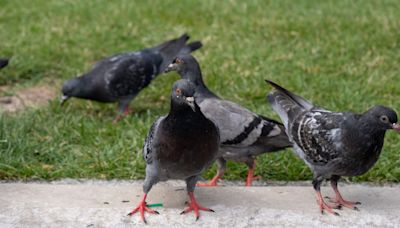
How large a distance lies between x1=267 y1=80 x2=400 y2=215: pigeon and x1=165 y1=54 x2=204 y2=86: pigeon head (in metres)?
1.22

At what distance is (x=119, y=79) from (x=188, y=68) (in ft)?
4.38

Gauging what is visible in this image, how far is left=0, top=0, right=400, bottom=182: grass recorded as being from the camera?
18.4ft

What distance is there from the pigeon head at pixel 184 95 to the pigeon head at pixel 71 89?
294cm

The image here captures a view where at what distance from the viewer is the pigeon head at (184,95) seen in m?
4.12

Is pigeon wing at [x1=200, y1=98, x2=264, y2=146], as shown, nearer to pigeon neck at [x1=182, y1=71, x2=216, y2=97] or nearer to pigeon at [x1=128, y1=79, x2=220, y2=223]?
pigeon neck at [x1=182, y1=71, x2=216, y2=97]

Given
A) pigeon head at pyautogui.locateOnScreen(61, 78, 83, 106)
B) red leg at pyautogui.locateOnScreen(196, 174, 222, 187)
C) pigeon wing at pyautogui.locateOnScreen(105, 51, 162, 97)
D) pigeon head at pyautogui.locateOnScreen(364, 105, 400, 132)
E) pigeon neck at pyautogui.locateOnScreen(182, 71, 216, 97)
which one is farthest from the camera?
pigeon wing at pyautogui.locateOnScreen(105, 51, 162, 97)

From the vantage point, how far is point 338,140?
4465mm

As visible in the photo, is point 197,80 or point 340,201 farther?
point 197,80

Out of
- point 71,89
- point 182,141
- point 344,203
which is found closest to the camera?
point 182,141

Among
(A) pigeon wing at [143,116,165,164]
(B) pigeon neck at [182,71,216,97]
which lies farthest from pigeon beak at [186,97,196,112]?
(B) pigeon neck at [182,71,216,97]

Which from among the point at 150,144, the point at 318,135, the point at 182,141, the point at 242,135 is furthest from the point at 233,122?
the point at 182,141

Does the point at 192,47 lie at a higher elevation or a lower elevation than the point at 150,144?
lower

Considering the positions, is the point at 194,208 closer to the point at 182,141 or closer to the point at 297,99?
the point at 182,141

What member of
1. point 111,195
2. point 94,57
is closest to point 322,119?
point 111,195
